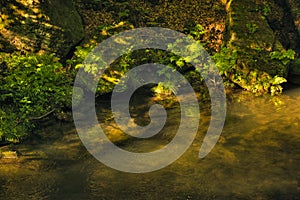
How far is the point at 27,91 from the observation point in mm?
9875

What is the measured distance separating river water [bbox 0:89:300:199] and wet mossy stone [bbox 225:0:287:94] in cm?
263

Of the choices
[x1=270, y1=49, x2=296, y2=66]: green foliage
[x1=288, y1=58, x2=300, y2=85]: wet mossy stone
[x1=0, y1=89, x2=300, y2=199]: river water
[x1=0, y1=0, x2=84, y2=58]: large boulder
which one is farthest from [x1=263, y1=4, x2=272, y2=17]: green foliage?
[x1=0, y1=0, x2=84, y2=58]: large boulder

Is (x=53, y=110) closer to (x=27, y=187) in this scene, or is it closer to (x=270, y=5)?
Result: (x=27, y=187)

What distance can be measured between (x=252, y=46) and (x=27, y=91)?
8.02 meters

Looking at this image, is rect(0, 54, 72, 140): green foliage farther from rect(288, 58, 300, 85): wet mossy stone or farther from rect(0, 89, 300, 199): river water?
rect(288, 58, 300, 85): wet mossy stone

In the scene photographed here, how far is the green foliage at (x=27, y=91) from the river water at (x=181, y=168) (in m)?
0.48

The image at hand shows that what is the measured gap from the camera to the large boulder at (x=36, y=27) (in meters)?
11.3

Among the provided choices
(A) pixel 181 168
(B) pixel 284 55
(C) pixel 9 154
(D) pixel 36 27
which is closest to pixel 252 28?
(B) pixel 284 55

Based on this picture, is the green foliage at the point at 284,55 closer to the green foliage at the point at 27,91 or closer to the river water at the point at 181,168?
the river water at the point at 181,168

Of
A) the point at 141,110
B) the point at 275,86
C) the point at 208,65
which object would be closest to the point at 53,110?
the point at 141,110

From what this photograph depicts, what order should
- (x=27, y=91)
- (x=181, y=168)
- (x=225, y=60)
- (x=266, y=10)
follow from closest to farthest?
(x=181, y=168), (x=27, y=91), (x=225, y=60), (x=266, y=10)

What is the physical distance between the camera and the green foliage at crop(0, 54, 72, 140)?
9344 mm

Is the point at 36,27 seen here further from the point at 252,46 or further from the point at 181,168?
the point at 252,46

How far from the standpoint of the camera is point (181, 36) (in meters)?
14.3
